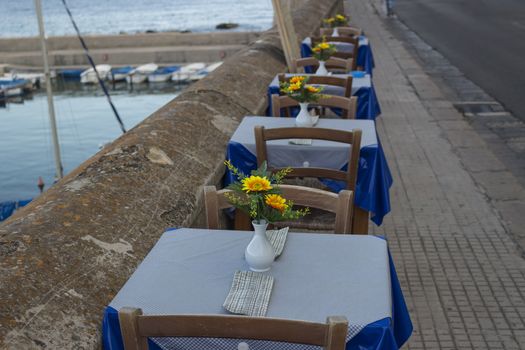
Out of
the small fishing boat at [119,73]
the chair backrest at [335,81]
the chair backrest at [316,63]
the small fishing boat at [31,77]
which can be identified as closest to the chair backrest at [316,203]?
the chair backrest at [335,81]

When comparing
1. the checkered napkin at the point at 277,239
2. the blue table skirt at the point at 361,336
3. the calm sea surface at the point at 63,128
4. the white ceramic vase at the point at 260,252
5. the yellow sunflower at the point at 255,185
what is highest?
the yellow sunflower at the point at 255,185

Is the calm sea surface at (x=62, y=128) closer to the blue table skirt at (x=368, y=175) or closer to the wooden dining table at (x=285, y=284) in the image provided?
the blue table skirt at (x=368, y=175)

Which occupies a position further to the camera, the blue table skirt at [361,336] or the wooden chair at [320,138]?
the wooden chair at [320,138]

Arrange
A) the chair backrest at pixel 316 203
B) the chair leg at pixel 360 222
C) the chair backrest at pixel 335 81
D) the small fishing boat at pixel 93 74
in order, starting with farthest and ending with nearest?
1. the small fishing boat at pixel 93 74
2. the chair backrest at pixel 335 81
3. the chair leg at pixel 360 222
4. the chair backrest at pixel 316 203

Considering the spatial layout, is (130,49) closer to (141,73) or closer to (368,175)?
(141,73)

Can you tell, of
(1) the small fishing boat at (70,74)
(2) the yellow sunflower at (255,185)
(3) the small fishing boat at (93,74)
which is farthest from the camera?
(1) the small fishing boat at (70,74)

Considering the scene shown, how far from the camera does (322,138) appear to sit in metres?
4.65

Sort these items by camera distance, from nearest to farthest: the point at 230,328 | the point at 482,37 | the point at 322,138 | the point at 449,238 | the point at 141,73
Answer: the point at 230,328
the point at 322,138
the point at 449,238
the point at 482,37
the point at 141,73

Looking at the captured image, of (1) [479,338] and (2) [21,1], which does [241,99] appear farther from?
(2) [21,1]

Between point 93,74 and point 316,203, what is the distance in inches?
1865

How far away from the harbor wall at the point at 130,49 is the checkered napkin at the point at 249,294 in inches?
1797

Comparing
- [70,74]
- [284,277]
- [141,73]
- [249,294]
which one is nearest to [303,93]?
[284,277]

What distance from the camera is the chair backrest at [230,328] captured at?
87.0 inches

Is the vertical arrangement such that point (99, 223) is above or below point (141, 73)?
above
